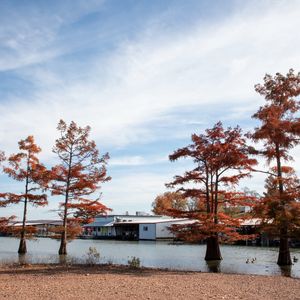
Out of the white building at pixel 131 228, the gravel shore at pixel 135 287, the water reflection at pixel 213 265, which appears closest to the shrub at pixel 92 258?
the gravel shore at pixel 135 287

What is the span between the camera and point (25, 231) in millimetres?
37906

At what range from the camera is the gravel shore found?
41.3 feet

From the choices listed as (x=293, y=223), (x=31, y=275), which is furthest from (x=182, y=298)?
(x=293, y=223)

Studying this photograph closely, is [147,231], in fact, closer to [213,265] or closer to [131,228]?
[131,228]

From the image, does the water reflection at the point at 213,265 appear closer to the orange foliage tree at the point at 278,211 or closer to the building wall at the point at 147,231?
the orange foliage tree at the point at 278,211

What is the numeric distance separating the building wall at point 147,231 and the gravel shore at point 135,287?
66.9m

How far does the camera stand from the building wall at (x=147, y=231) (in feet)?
277

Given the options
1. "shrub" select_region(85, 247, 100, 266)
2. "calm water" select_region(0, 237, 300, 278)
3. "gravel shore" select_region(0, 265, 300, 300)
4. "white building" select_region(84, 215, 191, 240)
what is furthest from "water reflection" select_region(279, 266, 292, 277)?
"white building" select_region(84, 215, 191, 240)

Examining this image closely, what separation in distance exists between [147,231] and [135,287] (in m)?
72.9

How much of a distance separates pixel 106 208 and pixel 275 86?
1666 centimetres

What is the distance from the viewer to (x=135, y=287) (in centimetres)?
1423

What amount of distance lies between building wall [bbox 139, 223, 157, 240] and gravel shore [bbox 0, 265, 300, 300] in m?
66.9

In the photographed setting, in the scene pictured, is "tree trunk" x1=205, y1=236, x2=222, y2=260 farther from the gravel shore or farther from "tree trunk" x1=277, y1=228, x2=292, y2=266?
the gravel shore

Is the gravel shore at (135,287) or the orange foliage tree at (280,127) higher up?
the orange foliage tree at (280,127)
